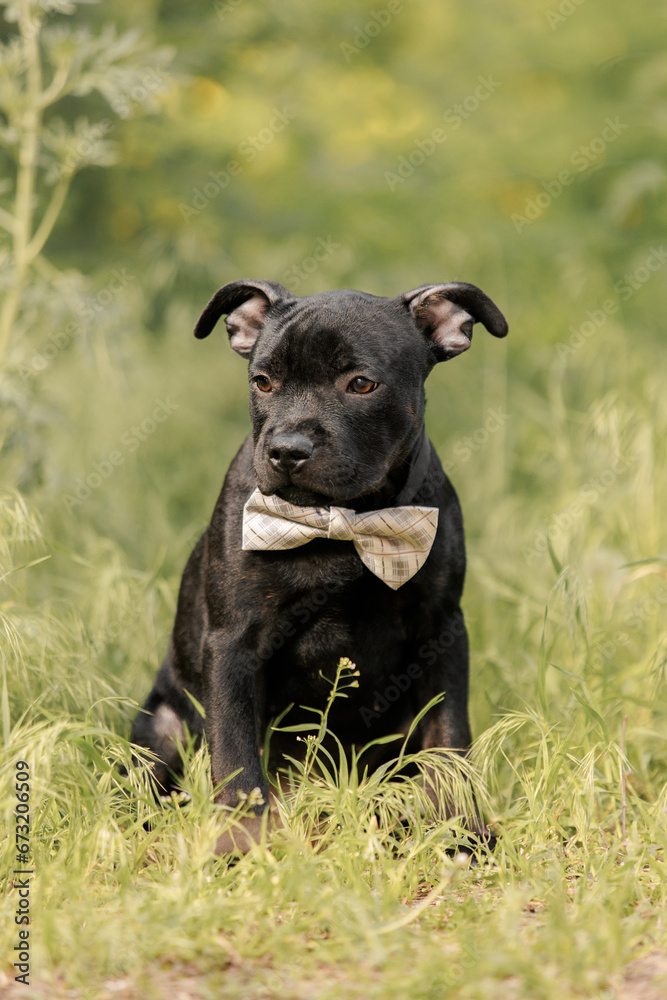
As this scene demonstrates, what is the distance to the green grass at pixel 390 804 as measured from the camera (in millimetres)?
2264

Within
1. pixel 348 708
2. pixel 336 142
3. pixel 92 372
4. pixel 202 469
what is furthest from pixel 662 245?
pixel 348 708

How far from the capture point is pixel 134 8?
6.76m

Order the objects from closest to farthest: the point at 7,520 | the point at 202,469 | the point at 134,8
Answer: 1. the point at 7,520
2. the point at 134,8
3. the point at 202,469

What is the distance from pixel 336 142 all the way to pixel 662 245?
2852 mm

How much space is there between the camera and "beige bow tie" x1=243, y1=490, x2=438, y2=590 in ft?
10.1

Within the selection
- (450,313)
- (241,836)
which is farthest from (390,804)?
(450,313)

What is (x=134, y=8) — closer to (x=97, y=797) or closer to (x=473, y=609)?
(x=473, y=609)

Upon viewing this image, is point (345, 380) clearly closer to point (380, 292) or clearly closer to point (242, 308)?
point (242, 308)

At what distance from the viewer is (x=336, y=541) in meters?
3.19

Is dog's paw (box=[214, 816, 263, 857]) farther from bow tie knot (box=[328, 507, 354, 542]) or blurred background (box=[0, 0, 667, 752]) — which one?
blurred background (box=[0, 0, 667, 752])

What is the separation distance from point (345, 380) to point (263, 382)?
29cm

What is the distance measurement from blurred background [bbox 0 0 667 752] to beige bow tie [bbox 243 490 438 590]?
3.40ft

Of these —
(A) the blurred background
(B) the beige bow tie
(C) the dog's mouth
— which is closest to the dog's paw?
(B) the beige bow tie

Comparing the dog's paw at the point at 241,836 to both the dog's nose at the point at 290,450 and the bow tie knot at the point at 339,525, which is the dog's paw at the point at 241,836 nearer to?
the bow tie knot at the point at 339,525
